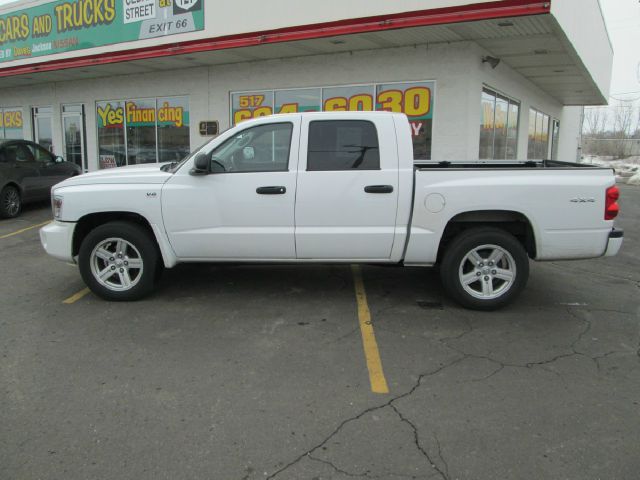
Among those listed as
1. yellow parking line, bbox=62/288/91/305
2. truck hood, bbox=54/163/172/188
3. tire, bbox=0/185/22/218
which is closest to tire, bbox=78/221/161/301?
yellow parking line, bbox=62/288/91/305

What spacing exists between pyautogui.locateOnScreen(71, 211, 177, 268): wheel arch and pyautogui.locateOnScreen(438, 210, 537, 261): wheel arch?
2863 mm

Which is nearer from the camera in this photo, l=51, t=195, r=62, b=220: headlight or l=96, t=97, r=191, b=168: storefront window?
l=51, t=195, r=62, b=220: headlight

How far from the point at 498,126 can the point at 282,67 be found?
5359 millimetres

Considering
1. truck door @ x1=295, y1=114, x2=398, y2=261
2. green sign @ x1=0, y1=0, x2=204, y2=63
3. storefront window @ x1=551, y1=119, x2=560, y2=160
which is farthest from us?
storefront window @ x1=551, y1=119, x2=560, y2=160

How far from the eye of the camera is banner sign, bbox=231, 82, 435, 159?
10.5 metres

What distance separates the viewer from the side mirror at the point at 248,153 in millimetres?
5332

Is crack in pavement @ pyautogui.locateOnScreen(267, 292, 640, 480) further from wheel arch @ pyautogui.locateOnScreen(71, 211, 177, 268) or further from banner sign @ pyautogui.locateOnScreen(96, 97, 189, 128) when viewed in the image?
banner sign @ pyautogui.locateOnScreen(96, 97, 189, 128)

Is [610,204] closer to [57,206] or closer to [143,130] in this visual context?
[57,206]

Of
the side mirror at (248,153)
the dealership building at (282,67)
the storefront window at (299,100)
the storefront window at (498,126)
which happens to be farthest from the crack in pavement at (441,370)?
the storefront window at (299,100)

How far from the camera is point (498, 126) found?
12.6 meters

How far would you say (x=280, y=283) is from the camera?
20.6 feet

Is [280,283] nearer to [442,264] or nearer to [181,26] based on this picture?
[442,264]

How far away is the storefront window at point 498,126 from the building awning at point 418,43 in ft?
2.79

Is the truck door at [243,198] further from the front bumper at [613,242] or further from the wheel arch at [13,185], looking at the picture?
the wheel arch at [13,185]
